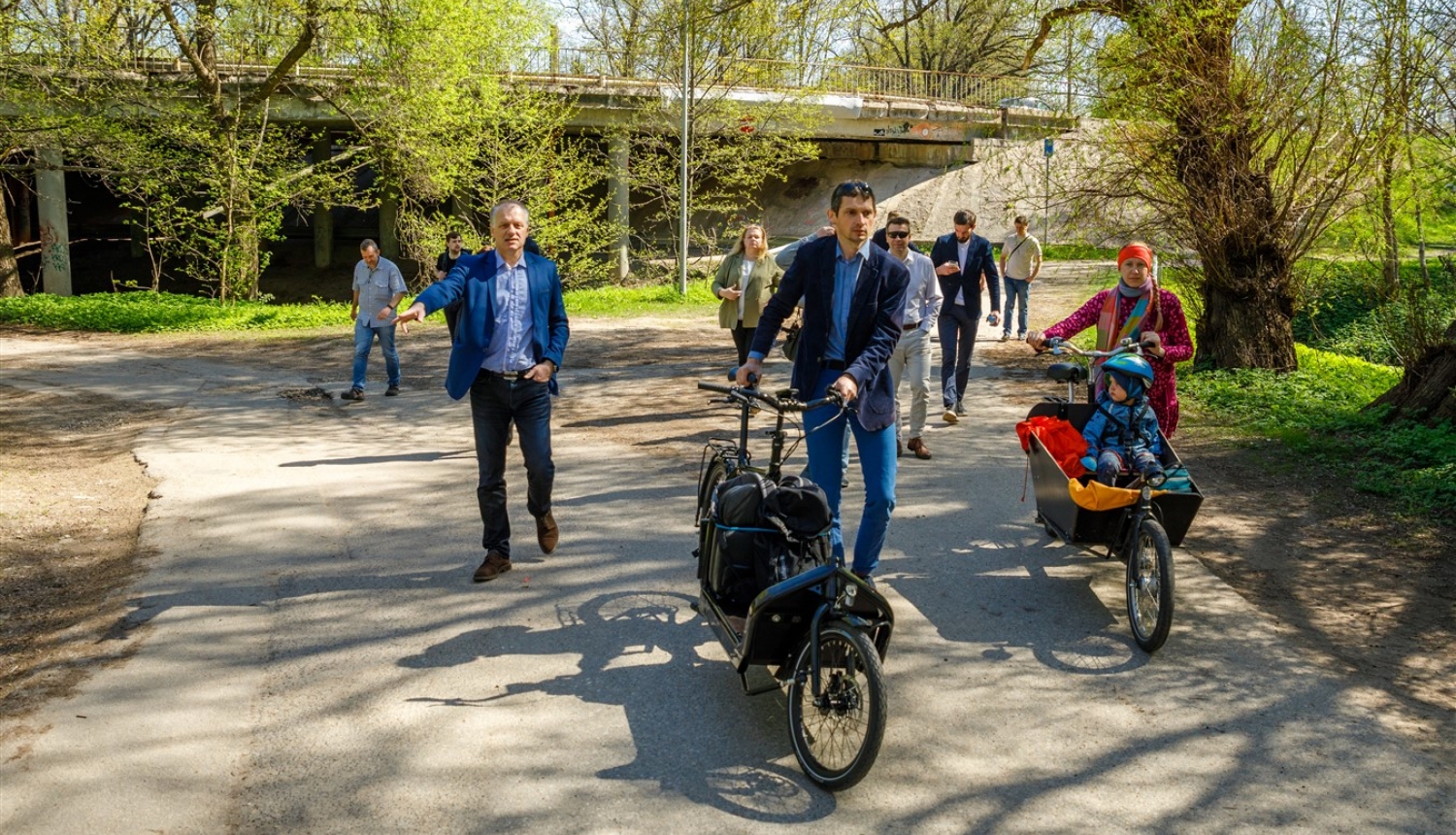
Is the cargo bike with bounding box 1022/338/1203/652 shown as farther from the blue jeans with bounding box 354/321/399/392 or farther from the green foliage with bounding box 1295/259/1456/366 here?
the blue jeans with bounding box 354/321/399/392

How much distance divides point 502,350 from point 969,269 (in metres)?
6.00

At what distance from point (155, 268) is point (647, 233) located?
46.1 ft

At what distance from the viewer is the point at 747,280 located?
11.1 meters

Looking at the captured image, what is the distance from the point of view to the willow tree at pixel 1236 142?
12469 millimetres

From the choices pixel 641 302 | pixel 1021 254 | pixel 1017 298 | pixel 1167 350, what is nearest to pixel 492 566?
pixel 1167 350

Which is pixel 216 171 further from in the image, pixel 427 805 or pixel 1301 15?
pixel 427 805

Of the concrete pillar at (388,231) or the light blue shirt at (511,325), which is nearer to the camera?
the light blue shirt at (511,325)

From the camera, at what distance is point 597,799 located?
14.0ft

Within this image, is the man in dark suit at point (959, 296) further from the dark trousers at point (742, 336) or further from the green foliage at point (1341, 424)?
the green foliage at point (1341, 424)

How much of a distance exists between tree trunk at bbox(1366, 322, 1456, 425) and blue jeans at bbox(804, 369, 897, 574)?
632cm

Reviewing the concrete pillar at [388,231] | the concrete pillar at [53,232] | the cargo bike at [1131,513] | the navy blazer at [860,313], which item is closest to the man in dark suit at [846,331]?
the navy blazer at [860,313]

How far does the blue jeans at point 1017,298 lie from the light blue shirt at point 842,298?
12.4 metres

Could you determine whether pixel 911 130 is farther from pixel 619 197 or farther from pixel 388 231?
pixel 388 231

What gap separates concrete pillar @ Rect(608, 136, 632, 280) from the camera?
30844 mm
